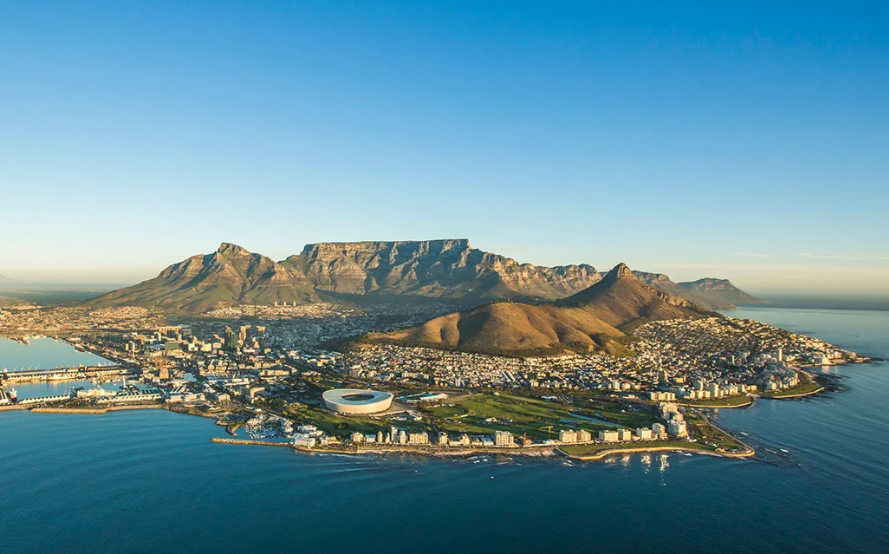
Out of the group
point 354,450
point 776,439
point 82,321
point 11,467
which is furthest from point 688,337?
point 82,321

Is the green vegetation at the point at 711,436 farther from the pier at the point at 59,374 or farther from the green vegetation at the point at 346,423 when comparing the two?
the pier at the point at 59,374

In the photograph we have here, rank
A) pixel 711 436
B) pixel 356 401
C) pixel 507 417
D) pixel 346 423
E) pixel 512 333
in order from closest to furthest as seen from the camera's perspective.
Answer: pixel 711 436, pixel 346 423, pixel 507 417, pixel 356 401, pixel 512 333

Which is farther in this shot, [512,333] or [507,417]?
[512,333]

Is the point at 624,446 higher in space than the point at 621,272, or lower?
lower

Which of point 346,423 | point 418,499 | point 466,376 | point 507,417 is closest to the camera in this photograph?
point 418,499

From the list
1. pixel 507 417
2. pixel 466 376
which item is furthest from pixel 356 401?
pixel 466 376

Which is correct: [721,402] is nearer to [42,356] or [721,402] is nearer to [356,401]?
[356,401]

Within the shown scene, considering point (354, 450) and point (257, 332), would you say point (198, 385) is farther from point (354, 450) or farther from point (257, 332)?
point (257, 332)
